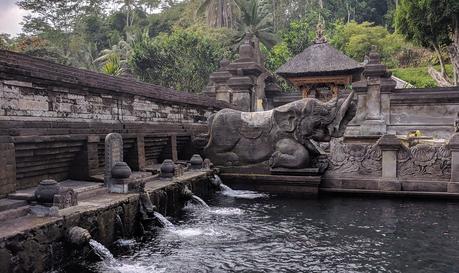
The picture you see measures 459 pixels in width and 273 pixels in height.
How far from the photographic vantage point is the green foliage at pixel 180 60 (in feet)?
98.4

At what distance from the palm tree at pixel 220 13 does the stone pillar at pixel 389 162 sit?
3454cm

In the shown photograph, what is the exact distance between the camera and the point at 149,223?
7.10 meters

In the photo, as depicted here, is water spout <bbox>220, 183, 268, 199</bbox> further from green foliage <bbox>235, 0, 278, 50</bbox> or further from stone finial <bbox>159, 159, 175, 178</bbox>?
green foliage <bbox>235, 0, 278, 50</bbox>

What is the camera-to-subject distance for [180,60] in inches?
1198

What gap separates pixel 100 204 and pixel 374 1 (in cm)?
5096

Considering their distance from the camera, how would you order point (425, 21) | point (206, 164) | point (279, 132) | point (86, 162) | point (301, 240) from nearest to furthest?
point (301, 240)
point (86, 162)
point (206, 164)
point (279, 132)
point (425, 21)

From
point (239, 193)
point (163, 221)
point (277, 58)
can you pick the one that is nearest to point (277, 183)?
point (239, 193)

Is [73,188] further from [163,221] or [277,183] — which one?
[277,183]

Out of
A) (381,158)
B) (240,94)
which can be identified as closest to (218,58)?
(240,94)

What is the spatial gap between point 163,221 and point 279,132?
5057mm

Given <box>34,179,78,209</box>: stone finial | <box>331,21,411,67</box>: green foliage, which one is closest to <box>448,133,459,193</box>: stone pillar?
<box>34,179,78,209</box>: stone finial

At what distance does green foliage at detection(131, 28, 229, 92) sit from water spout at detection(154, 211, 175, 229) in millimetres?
23611

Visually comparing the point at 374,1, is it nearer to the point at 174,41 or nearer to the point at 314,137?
the point at 174,41

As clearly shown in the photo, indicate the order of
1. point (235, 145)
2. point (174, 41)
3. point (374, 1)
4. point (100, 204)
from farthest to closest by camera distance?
1. point (374, 1)
2. point (174, 41)
3. point (235, 145)
4. point (100, 204)
